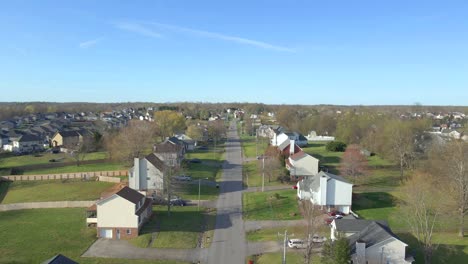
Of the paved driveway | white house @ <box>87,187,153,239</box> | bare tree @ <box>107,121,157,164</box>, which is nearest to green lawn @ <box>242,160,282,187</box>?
bare tree @ <box>107,121,157,164</box>

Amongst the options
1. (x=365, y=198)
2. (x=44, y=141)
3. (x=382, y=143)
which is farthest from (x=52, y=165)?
(x=382, y=143)

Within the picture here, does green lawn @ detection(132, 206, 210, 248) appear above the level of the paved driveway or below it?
above

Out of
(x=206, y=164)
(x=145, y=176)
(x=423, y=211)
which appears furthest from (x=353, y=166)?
(x=206, y=164)

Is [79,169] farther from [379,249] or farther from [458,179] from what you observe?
[458,179]

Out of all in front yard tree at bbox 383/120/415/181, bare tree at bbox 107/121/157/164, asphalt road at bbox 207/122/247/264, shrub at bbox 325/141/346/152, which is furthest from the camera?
shrub at bbox 325/141/346/152

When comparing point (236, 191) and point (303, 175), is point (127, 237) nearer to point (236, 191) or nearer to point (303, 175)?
point (236, 191)

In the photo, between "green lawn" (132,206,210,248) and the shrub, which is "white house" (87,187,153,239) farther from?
the shrub

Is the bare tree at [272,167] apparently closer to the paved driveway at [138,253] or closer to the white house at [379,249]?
the paved driveway at [138,253]
